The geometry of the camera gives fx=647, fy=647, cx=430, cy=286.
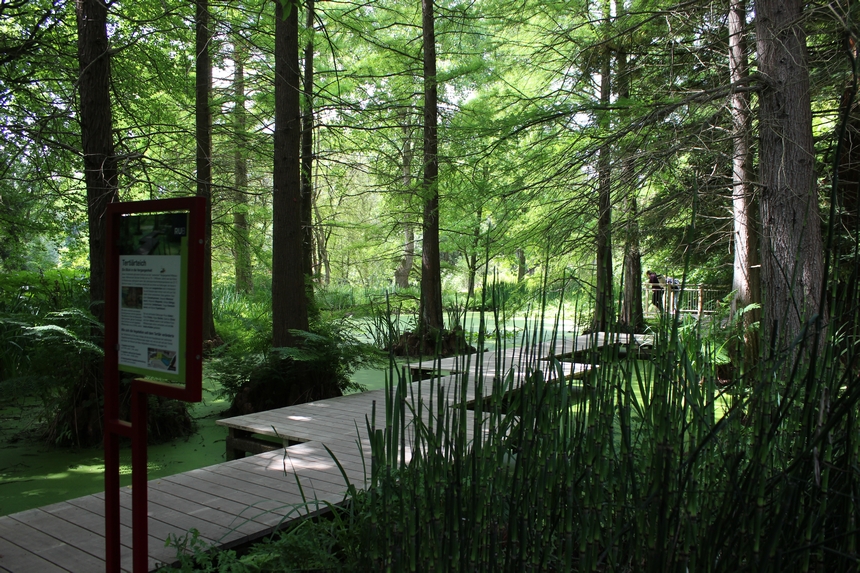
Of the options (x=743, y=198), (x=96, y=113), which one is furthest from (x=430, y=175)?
(x=96, y=113)

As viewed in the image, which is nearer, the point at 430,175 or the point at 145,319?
the point at 145,319

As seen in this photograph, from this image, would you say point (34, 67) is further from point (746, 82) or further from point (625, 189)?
point (746, 82)

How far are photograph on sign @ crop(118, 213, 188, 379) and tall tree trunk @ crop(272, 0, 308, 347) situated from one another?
3.40 metres

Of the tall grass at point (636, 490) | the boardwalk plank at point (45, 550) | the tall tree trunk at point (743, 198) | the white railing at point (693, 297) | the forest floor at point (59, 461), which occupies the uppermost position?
the tall tree trunk at point (743, 198)

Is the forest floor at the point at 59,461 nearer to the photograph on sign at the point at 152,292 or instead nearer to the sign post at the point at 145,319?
the sign post at the point at 145,319

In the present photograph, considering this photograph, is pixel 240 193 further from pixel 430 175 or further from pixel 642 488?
pixel 642 488

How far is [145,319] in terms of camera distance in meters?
1.88

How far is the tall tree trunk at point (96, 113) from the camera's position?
158 inches

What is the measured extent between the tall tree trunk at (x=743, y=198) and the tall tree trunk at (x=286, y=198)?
3.41m

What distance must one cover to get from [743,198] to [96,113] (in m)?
4.98

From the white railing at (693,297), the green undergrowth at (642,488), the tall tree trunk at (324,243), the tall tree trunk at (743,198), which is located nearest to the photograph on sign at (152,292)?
the green undergrowth at (642,488)

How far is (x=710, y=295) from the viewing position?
10023 mm

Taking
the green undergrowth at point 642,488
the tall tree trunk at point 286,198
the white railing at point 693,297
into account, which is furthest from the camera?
the white railing at point 693,297

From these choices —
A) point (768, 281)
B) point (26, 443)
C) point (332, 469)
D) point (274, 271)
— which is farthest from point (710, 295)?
point (26, 443)
